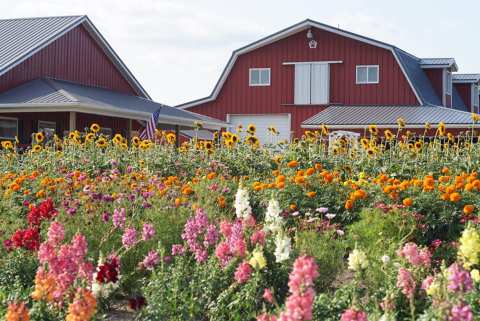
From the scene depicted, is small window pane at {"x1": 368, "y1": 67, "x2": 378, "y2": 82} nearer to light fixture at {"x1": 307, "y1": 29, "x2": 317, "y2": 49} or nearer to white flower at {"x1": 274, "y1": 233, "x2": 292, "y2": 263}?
light fixture at {"x1": 307, "y1": 29, "x2": 317, "y2": 49}

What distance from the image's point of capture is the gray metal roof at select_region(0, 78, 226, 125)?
74.1ft

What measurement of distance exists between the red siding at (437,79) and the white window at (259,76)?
766 cm

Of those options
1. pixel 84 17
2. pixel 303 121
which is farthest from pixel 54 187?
pixel 303 121

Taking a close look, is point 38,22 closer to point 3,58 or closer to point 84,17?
point 84,17

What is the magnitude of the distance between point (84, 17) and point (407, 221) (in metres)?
23.5

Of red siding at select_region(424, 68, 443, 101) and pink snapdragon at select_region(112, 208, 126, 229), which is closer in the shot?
pink snapdragon at select_region(112, 208, 126, 229)

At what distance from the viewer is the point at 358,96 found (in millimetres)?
33438

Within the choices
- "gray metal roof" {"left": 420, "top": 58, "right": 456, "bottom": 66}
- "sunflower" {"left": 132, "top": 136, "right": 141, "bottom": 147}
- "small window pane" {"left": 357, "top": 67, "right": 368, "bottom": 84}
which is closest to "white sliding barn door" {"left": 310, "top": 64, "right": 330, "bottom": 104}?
"small window pane" {"left": 357, "top": 67, "right": 368, "bottom": 84}

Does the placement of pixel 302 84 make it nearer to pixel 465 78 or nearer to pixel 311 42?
pixel 311 42

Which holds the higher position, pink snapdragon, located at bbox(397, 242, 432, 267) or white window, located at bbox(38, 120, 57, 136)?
white window, located at bbox(38, 120, 57, 136)

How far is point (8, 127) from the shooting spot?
2523 centimetres

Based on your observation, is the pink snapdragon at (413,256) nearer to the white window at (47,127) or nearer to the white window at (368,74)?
the white window at (47,127)

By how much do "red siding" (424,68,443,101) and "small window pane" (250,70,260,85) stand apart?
26.3ft

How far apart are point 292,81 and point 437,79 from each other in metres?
6.85
